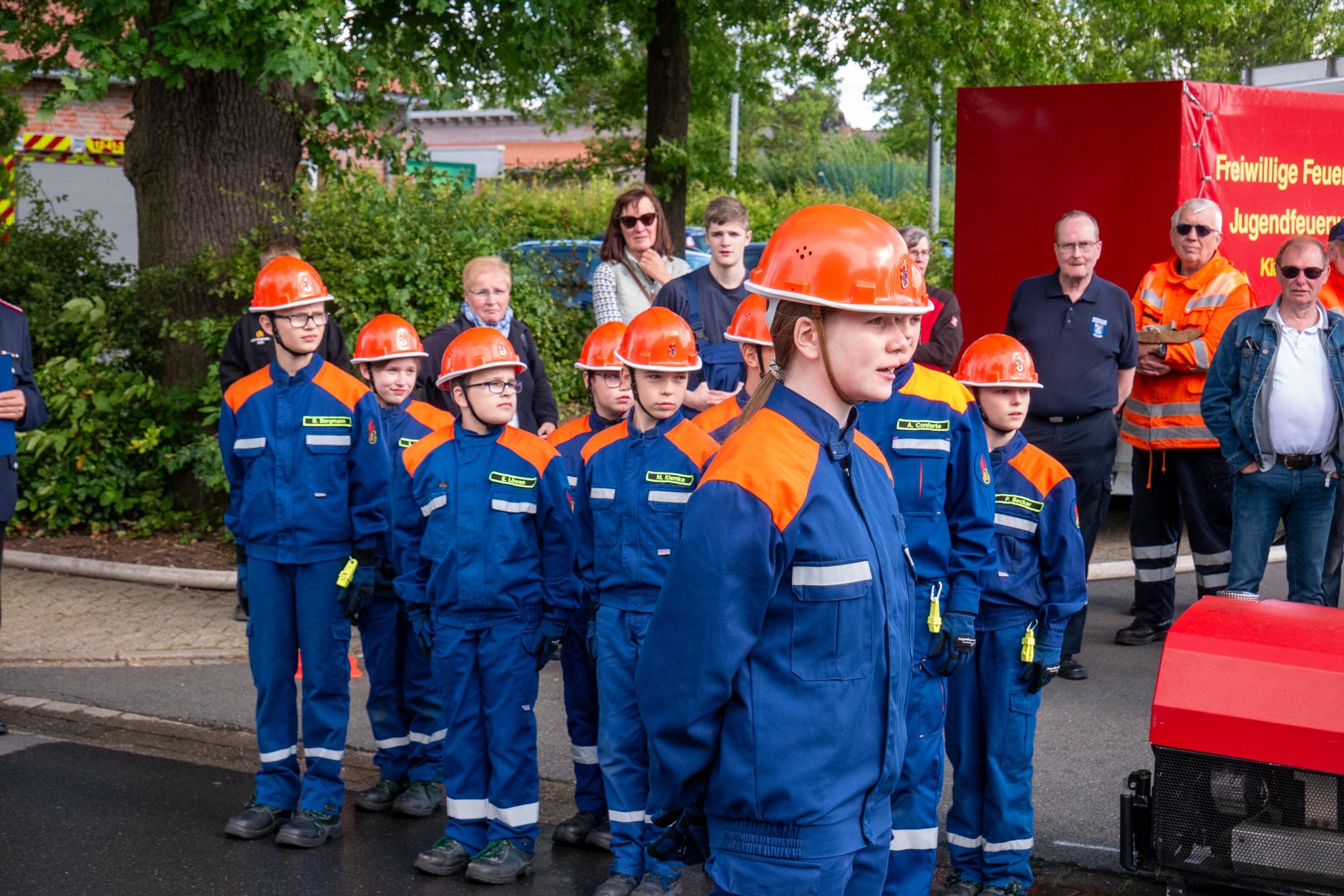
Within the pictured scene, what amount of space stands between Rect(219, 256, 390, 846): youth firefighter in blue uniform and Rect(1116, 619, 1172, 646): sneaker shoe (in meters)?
4.57

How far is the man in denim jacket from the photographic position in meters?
6.86

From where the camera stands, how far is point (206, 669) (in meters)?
8.00

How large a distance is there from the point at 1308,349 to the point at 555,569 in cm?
397

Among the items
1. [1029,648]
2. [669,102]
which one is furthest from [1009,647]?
[669,102]

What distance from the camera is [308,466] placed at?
5.71 m

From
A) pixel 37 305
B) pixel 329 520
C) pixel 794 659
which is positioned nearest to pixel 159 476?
pixel 37 305

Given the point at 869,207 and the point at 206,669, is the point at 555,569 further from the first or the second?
the point at 869,207

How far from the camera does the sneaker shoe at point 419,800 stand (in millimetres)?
5902

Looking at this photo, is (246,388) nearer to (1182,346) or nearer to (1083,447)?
(1083,447)

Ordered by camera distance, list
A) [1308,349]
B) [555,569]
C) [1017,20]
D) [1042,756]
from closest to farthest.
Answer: [555,569]
[1042,756]
[1308,349]
[1017,20]

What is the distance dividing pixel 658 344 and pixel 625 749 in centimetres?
145

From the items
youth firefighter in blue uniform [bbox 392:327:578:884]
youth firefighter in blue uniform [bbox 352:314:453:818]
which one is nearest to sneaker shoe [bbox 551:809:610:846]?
youth firefighter in blue uniform [bbox 392:327:578:884]

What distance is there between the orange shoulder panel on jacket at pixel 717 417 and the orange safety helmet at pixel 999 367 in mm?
980

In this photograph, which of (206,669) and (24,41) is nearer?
(206,669)
